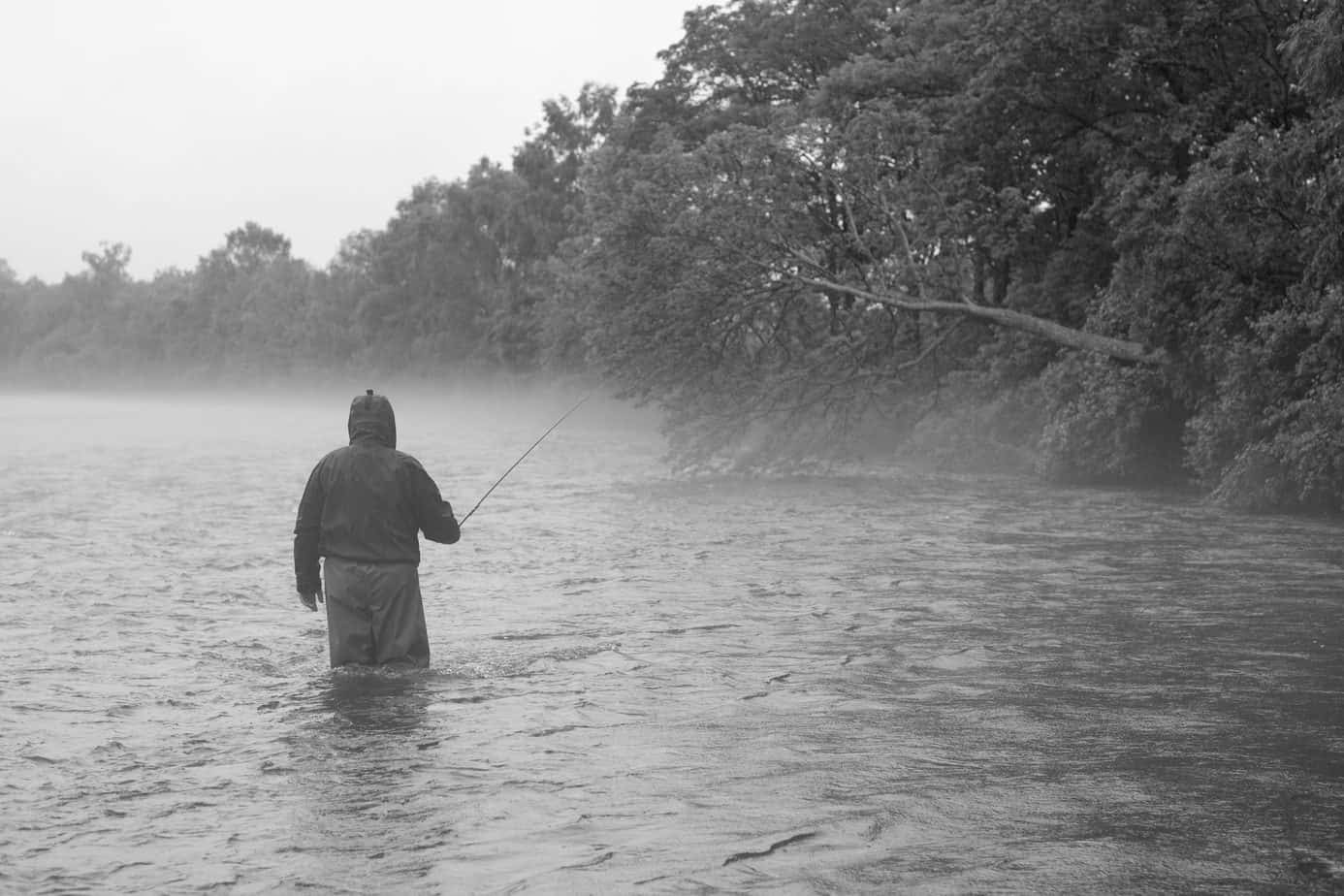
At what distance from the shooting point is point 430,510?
8969mm

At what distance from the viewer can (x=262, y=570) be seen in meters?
15.5

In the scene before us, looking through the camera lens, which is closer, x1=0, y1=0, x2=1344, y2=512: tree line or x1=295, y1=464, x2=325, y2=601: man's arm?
x1=295, y1=464, x2=325, y2=601: man's arm

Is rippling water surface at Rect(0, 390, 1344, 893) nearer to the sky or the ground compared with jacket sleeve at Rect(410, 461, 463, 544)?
nearer to the ground

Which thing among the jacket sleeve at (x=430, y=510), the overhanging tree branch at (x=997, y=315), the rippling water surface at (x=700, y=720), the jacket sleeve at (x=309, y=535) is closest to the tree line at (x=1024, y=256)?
the overhanging tree branch at (x=997, y=315)

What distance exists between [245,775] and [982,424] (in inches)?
966

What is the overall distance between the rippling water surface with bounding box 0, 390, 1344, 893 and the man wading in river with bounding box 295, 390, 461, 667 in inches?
15.4

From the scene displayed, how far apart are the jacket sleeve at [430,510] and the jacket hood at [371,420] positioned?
25cm

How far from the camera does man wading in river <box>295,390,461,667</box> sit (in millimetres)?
8852

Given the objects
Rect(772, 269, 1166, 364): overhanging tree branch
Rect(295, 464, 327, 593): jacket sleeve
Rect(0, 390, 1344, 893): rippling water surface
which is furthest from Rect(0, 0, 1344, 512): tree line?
Rect(295, 464, 327, 593): jacket sleeve

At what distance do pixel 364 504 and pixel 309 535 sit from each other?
356mm

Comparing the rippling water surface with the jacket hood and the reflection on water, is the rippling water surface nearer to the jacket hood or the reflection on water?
the reflection on water

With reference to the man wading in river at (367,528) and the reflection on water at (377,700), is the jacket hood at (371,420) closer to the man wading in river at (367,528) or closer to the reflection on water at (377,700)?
the man wading in river at (367,528)

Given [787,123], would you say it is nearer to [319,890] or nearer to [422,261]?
[319,890]

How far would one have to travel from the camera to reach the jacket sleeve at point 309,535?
29.1ft
